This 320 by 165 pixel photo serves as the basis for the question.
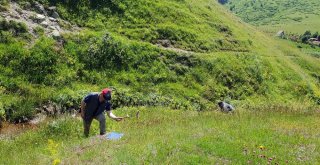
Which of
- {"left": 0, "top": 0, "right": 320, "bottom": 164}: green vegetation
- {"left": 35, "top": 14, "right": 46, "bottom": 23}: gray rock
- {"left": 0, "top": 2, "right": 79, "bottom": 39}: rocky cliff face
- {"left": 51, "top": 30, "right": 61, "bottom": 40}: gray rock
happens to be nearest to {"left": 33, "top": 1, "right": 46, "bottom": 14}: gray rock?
{"left": 0, "top": 2, "right": 79, "bottom": 39}: rocky cliff face

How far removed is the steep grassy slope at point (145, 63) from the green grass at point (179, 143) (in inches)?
278

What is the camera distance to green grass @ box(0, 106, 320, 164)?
12.0m

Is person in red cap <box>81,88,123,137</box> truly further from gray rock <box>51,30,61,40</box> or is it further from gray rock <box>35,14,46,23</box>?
gray rock <box>35,14,46,23</box>

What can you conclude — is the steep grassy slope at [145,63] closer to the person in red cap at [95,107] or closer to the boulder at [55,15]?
the boulder at [55,15]

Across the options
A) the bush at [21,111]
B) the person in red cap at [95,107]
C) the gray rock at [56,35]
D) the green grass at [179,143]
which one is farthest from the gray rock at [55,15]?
the person in red cap at [95,107]

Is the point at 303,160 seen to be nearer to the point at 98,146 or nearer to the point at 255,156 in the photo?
the point at 255,156

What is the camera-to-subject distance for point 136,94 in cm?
2783

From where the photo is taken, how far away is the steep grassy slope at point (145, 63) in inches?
983

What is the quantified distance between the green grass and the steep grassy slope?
7.05 meters

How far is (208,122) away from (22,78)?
504 inches

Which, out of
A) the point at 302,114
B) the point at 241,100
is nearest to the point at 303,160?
the point at 302,114

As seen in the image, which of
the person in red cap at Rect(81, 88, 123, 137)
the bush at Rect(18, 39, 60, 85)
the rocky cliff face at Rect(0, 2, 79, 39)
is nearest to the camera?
the person in red cap at Rect(81, 88, 123, 137)

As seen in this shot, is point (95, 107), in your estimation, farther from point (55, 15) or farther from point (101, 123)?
point (55, 15)

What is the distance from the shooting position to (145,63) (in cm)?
3108
